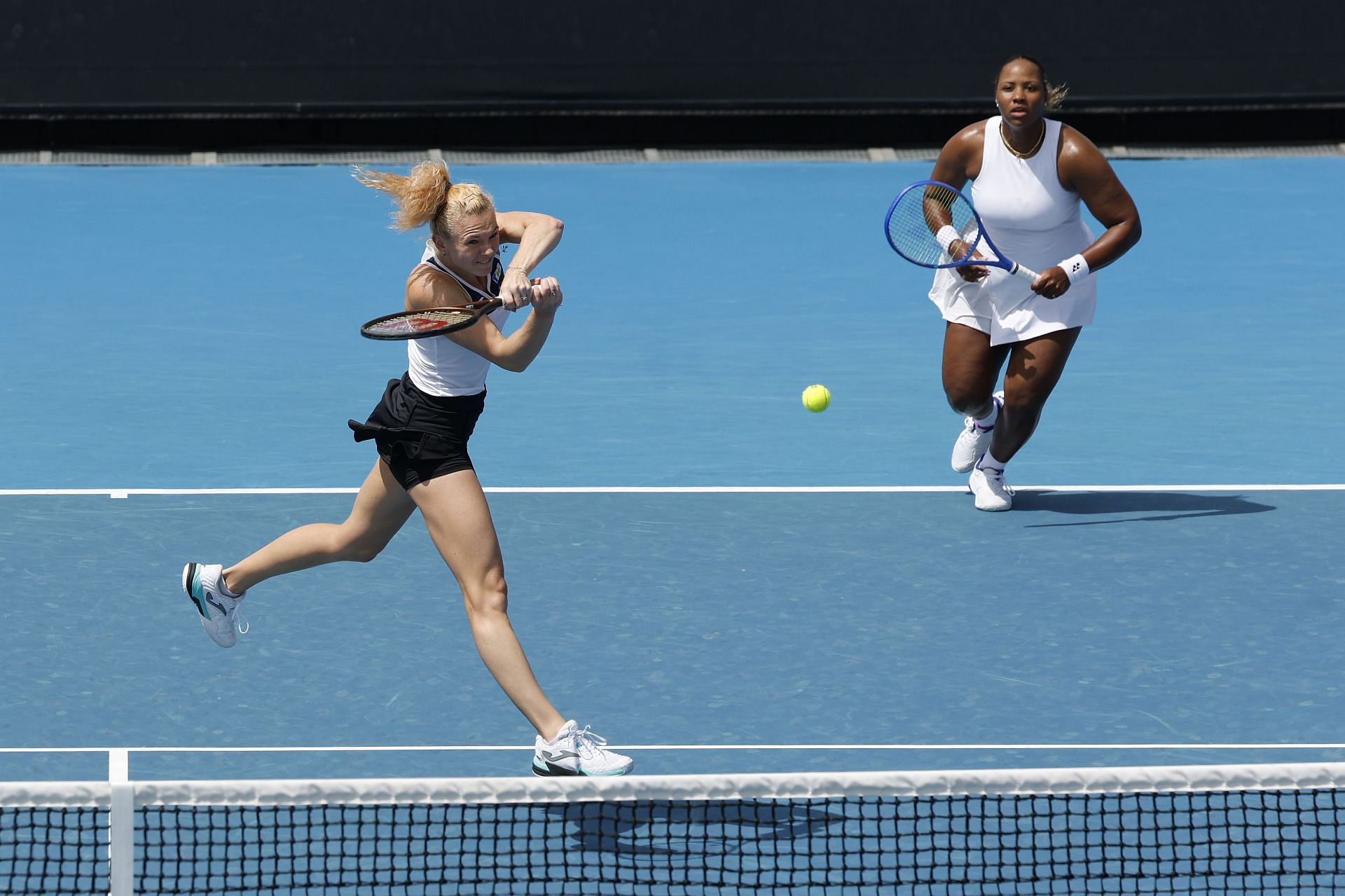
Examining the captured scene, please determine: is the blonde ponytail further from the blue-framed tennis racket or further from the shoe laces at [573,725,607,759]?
the blue-framed tennis racket

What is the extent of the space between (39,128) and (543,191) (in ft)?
13.2

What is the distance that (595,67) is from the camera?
15625mm

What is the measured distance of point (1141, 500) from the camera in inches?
320

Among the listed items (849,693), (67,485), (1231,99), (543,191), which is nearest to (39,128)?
(543,191)

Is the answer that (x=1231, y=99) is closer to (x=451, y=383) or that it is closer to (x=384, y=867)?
(x=451, y=383)

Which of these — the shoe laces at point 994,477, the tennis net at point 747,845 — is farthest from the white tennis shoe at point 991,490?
the tennis net at point 747,845

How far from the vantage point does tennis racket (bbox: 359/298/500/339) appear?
515 centimetres

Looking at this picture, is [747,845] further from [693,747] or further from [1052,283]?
[1052,283]

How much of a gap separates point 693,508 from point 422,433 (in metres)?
2.75

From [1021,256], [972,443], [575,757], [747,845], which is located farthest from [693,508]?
[747,845]

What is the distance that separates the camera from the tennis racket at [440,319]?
5.15 metres

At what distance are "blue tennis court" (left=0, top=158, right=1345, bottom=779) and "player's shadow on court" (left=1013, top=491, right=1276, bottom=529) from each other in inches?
1.0

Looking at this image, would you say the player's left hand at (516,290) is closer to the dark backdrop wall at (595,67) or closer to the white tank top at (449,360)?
the white tank top at (449,360)

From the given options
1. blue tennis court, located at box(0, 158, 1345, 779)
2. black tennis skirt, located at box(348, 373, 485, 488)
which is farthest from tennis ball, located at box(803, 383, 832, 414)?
black tennis skirt, located at box(348, 373, 485, 488)
